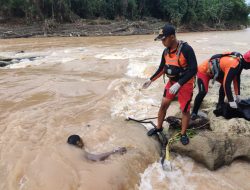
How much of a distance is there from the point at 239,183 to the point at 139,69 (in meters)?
8.46

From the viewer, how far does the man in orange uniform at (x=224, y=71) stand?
4914mm

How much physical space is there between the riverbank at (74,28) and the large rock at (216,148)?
3118 cm

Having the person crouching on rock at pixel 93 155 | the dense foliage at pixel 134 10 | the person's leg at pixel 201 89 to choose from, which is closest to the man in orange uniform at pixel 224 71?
the person's leg at pixel 201 89

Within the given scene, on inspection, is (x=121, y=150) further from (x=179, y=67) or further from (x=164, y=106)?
(x=179, y=67)

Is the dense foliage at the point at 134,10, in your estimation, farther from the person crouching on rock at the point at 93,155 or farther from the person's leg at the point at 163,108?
the person's leg at the point at 163,108

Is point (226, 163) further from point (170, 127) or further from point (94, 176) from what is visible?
point (94, 176)

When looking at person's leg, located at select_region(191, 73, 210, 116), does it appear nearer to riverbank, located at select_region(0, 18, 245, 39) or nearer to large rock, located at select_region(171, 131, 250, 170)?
large rock, located at select_region(171, 131, 250, 170)

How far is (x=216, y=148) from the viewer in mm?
4512

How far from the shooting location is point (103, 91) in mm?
8859

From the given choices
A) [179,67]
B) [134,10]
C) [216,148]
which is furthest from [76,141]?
[134,10]

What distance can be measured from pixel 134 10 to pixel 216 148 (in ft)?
153

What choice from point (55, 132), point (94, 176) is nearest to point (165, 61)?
point (94, 176)

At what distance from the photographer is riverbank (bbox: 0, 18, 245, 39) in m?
34.3

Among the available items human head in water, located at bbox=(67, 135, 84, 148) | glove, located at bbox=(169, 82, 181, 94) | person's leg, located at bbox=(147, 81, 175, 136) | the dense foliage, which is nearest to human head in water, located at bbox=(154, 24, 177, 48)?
glove, located at bbox=(169, 82, 181, 94)
